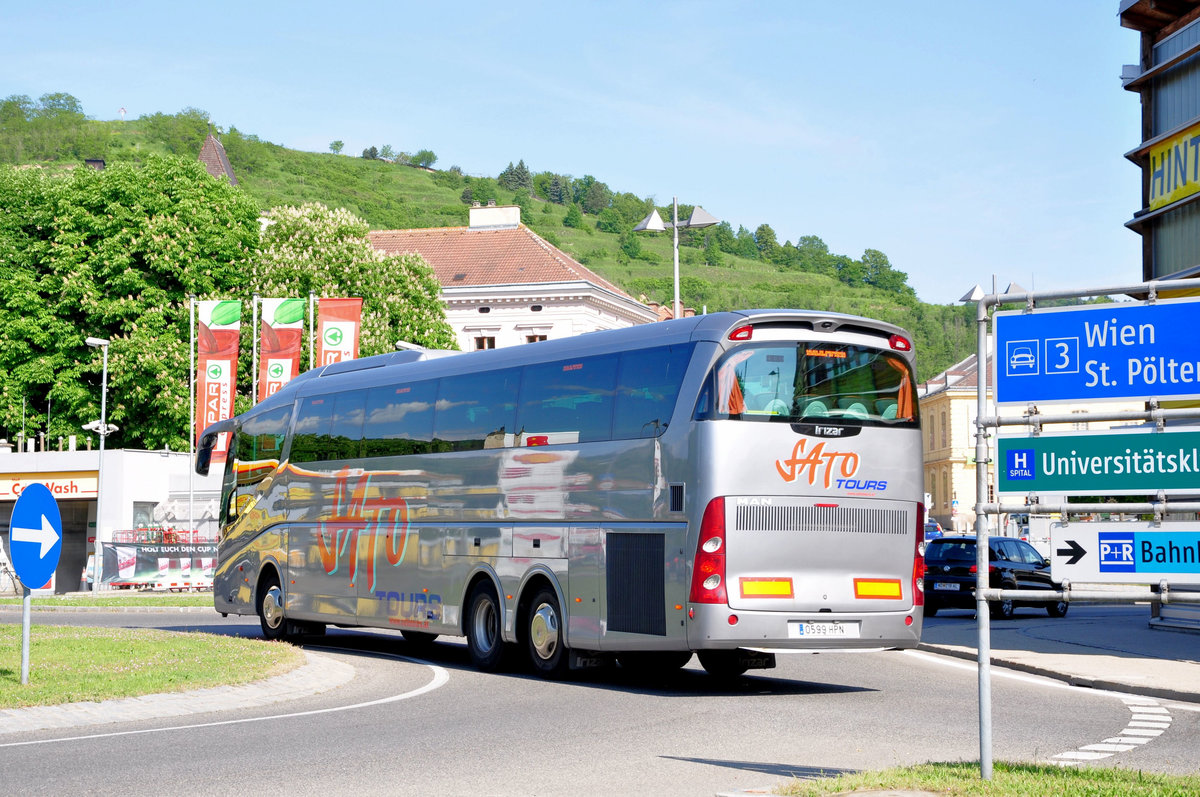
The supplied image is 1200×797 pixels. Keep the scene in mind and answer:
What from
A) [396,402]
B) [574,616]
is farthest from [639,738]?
[396,402]

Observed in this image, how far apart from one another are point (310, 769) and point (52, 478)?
47.2 metres

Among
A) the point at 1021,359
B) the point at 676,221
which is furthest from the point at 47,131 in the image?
the point at 1021,359

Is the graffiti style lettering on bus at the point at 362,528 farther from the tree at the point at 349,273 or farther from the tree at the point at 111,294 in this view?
the tree at the point at 349,273

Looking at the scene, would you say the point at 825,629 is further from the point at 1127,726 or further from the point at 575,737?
the point at 575,737

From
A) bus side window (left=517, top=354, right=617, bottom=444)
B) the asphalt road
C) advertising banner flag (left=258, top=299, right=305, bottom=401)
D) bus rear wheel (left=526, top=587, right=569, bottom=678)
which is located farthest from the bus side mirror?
advertising banner flag (left=258, top=299, right=305, bottom=401)

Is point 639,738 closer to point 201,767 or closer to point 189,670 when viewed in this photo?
point 201,767

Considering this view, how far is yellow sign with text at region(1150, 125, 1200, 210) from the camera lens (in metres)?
23.2

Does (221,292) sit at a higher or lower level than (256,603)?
higher

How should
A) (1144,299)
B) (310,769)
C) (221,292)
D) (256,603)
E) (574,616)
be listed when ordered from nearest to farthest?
(1144,299) < (310,769) < (574,616) < (256,603) < (221,292)

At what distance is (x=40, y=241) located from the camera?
55625 mm

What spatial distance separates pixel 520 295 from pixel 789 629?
232ft

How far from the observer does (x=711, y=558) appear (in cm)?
1373

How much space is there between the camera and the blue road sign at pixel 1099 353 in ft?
26.1

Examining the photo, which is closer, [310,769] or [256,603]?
[310,769]
